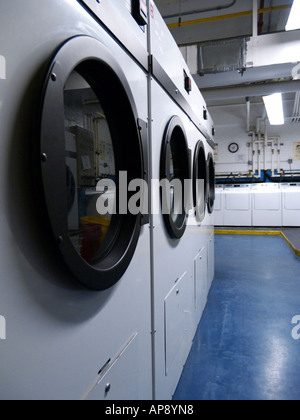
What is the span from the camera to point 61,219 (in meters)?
0.63

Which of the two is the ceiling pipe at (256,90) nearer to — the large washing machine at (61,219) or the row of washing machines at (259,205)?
the row of washing machines at (259,205)

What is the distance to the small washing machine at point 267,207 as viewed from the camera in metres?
7.62

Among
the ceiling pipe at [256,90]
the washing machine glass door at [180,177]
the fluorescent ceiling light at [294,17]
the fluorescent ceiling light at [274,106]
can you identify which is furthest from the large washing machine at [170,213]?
the fluorescent ceiling light at [274,106]

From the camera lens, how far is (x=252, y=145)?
341 inches

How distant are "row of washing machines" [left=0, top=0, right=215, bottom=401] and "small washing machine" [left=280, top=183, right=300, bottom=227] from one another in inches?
250

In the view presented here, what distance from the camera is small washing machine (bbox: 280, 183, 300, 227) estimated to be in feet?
24.3

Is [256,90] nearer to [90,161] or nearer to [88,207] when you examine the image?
[90,161]

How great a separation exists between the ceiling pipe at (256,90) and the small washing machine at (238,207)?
3432mm

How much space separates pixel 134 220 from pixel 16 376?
2.15ft

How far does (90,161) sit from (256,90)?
4.14 metres

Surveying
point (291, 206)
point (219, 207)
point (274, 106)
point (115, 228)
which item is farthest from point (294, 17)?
point (219, 207)

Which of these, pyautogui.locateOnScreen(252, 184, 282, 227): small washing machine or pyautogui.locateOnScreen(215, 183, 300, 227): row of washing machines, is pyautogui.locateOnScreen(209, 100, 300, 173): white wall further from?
pyautogui.locateOnScreen(252, 184, 282, 227): small washing machine
